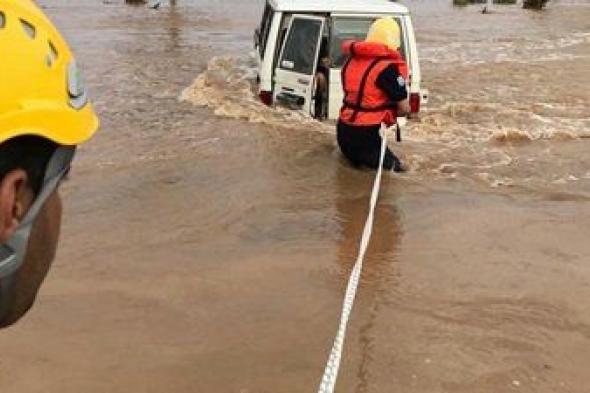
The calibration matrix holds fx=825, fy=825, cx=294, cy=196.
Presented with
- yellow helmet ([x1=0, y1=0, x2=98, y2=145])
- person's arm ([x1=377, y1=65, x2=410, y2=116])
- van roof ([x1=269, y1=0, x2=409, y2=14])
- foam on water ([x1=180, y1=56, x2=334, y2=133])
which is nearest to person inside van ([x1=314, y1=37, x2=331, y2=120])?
foam on water ([x1=180, y1=56, x2=334, y2=133])

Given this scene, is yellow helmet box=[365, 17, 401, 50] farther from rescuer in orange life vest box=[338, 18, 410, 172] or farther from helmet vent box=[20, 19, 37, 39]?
helmet vent box=[20, 19, 37, 39]

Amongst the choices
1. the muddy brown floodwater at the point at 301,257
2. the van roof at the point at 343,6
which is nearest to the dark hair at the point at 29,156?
the muddy brown floodwater at the point at 301,257

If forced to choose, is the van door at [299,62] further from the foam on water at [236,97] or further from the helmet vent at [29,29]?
the helmet vent at [29,29]

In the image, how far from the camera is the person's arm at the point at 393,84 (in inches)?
275

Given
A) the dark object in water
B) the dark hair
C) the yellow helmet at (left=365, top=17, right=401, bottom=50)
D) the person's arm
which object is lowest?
the dark object in water

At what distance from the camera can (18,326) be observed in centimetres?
416

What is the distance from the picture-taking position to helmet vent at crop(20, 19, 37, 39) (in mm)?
1198

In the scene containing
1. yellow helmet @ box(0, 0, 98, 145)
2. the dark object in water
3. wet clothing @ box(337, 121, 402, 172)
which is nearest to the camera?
yellow helmet @ box(0, 0, 98, 145)

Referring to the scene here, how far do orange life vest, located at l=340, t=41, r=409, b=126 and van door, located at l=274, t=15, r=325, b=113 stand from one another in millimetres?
1504

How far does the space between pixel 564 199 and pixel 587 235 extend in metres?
1.08

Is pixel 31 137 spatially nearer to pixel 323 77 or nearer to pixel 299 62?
pixel 323 77

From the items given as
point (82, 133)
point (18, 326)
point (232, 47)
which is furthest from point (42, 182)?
point (232, 47)

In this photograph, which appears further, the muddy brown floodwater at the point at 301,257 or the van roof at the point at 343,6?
the van roof at the point at 343,6

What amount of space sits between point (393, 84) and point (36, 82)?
600 cm
